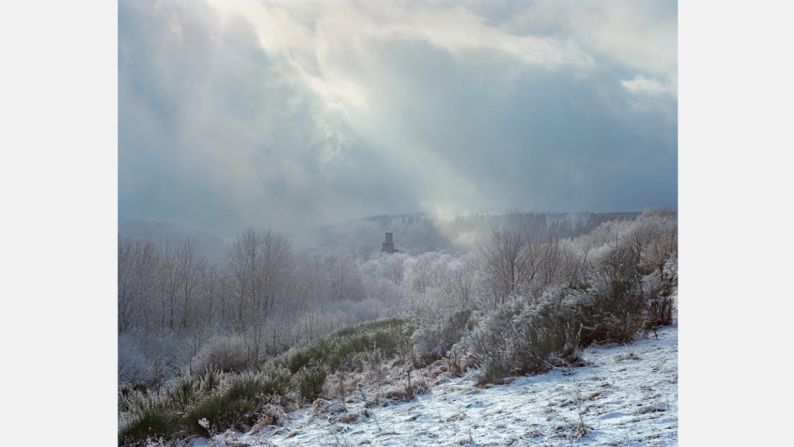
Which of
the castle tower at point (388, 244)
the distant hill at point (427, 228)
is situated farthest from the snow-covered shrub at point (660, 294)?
the castle tower at point (388, 244)

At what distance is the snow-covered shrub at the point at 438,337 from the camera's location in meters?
5.02

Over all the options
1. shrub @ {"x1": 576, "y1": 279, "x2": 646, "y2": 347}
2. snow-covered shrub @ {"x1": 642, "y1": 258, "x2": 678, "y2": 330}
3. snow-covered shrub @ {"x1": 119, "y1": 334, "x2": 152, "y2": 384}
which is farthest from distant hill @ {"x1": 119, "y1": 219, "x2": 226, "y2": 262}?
snow-covered shrub @ {"x1": 642, "y1": 258, "x2": 678, "y2": 330}

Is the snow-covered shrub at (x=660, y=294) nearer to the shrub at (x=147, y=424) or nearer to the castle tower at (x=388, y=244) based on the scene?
the castle tower at (x=388, y=244)

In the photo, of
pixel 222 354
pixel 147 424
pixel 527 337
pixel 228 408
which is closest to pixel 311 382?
pixel 228 408

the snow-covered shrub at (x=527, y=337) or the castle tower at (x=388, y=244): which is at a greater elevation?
the castle tower at (x=388, y=244)

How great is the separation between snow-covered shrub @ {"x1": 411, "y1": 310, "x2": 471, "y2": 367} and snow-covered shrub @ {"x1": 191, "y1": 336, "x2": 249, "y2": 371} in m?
1.50

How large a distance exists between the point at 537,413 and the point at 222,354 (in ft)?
8.74

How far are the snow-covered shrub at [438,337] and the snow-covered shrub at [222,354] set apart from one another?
1496 mm

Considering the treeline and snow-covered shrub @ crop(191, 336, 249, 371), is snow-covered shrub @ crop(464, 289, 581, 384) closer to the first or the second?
the treeline

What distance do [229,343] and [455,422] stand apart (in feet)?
7.00

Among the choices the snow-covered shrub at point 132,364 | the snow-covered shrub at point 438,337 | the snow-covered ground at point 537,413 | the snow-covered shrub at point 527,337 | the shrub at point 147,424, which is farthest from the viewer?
the snow-covered shrub at point 438,337
